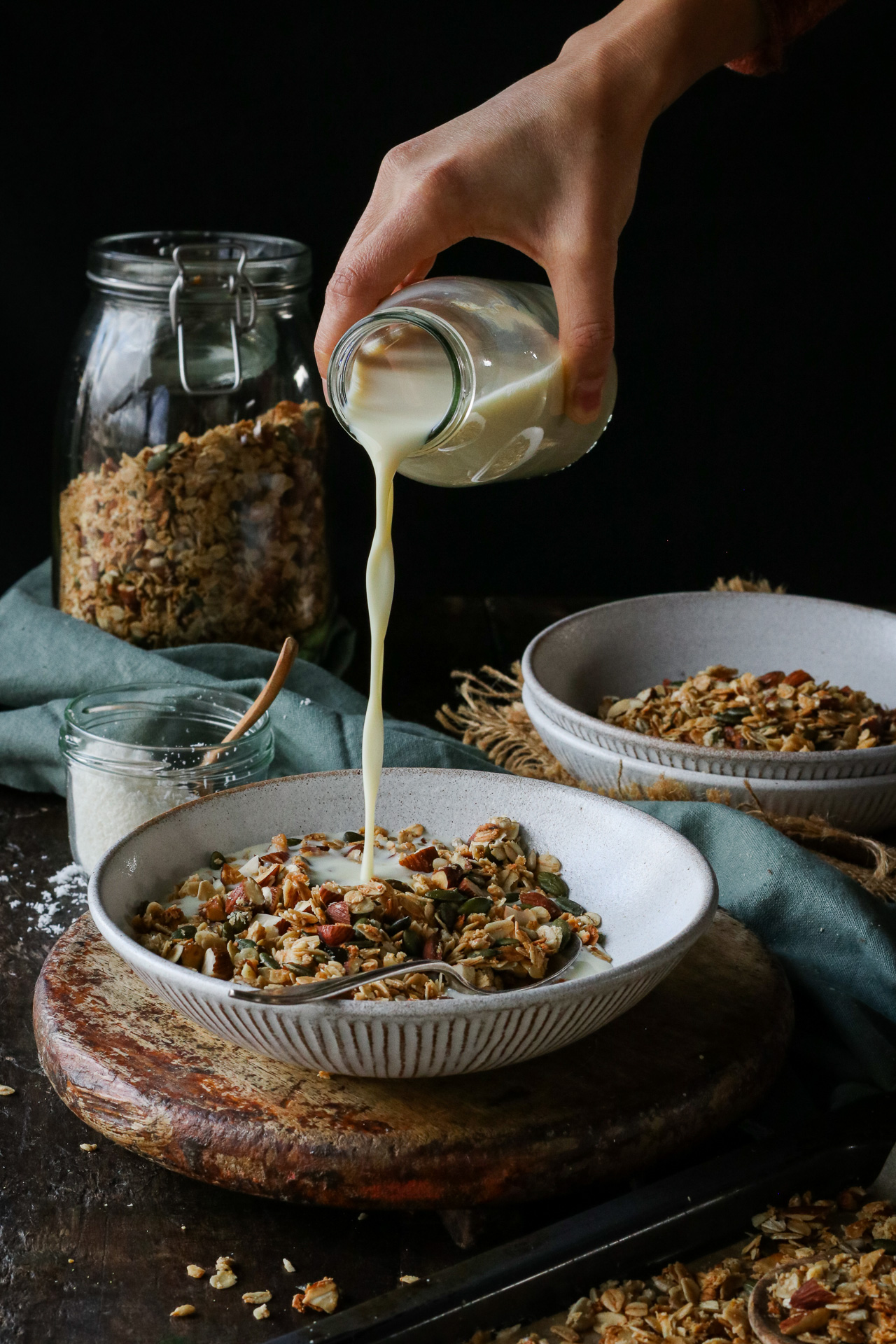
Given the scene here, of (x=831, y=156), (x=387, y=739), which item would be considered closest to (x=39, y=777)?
(x=387, y=739)

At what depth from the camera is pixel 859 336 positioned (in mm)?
2875

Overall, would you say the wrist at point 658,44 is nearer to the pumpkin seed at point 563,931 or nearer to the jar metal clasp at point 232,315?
the jar metal clasp at point 232,315

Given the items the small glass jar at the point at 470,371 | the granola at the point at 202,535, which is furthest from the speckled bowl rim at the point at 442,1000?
the granola at the point at 202,535

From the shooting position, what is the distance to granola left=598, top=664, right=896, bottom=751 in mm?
1463

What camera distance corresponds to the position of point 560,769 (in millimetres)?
1577

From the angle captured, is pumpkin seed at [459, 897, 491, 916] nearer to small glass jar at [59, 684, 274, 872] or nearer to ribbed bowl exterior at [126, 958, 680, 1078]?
ribbed bowl exterior at [126, 958, 680, 1078]

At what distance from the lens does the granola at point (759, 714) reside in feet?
4.80

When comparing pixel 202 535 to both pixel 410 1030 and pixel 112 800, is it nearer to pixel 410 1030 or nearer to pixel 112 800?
pixel 112 800

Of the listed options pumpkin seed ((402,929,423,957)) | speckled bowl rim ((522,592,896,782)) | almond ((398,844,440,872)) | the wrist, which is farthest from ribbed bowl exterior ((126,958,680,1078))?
the wrist

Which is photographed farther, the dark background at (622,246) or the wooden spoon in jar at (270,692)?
the dark background at (622,246)

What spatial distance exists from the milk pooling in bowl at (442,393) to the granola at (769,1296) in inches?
15.7

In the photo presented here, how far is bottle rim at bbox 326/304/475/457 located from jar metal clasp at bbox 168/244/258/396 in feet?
2.03

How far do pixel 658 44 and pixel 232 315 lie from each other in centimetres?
62

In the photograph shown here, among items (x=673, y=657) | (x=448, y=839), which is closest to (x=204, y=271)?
(x=673, y=657)
